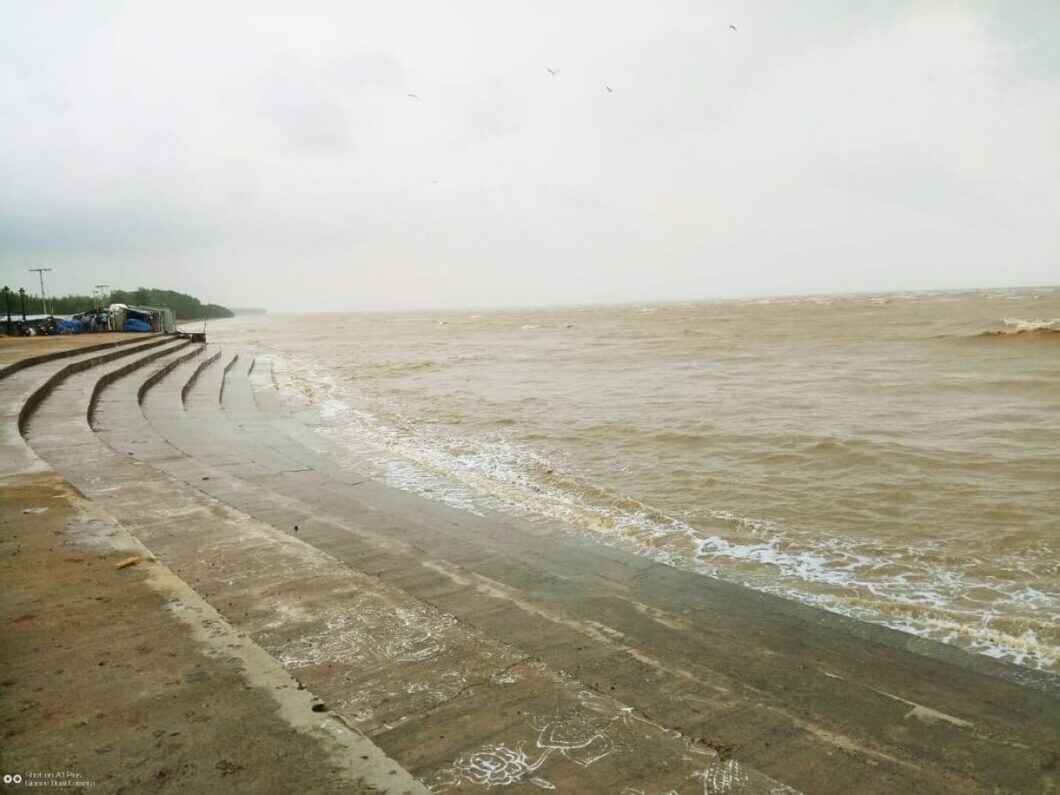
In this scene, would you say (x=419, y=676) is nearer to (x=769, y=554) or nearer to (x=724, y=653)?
(x=724, y=653)

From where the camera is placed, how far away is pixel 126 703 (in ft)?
8.20

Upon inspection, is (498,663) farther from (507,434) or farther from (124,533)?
(507,434)

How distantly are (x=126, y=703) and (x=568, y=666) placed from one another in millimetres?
1871

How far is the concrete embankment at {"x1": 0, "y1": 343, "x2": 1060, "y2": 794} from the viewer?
96.8 inches

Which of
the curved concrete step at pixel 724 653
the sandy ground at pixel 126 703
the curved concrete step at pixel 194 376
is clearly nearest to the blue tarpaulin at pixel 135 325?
the curved concrete step at pixel 194 376

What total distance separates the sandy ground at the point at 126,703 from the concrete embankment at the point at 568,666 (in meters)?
0.10

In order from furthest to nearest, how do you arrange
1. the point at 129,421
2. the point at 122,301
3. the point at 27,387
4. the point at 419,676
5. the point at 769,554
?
the point at 122,301
the point at 27,387
the point at 129,421
the point at 769,554
the point at 419,676

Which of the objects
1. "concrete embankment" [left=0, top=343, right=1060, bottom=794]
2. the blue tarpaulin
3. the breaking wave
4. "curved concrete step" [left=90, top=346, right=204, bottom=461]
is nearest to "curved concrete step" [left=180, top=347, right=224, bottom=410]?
"curved concrete step" [left=90, top=346, right=204, bottom=461]

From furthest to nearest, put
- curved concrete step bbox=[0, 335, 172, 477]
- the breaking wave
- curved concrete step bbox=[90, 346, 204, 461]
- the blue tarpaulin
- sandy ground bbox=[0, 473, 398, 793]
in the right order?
the blue tarpaulin
the breaking wave
curved concrete step bbox=[90, 346, 204, 461]
curved concrete step bbox=[0, 335, 172, 477]
sandy ground bbox=[0, 473, 398, 793]

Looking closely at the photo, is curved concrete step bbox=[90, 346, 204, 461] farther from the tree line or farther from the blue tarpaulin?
the tree line

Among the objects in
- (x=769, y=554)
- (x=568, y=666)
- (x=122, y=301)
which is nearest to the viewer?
(x=568, y=666)

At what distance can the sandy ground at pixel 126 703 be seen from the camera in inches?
83.0

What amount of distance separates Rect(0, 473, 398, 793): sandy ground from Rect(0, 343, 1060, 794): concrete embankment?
0.10 meters

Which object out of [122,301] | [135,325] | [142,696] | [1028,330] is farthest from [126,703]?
[122,301]
